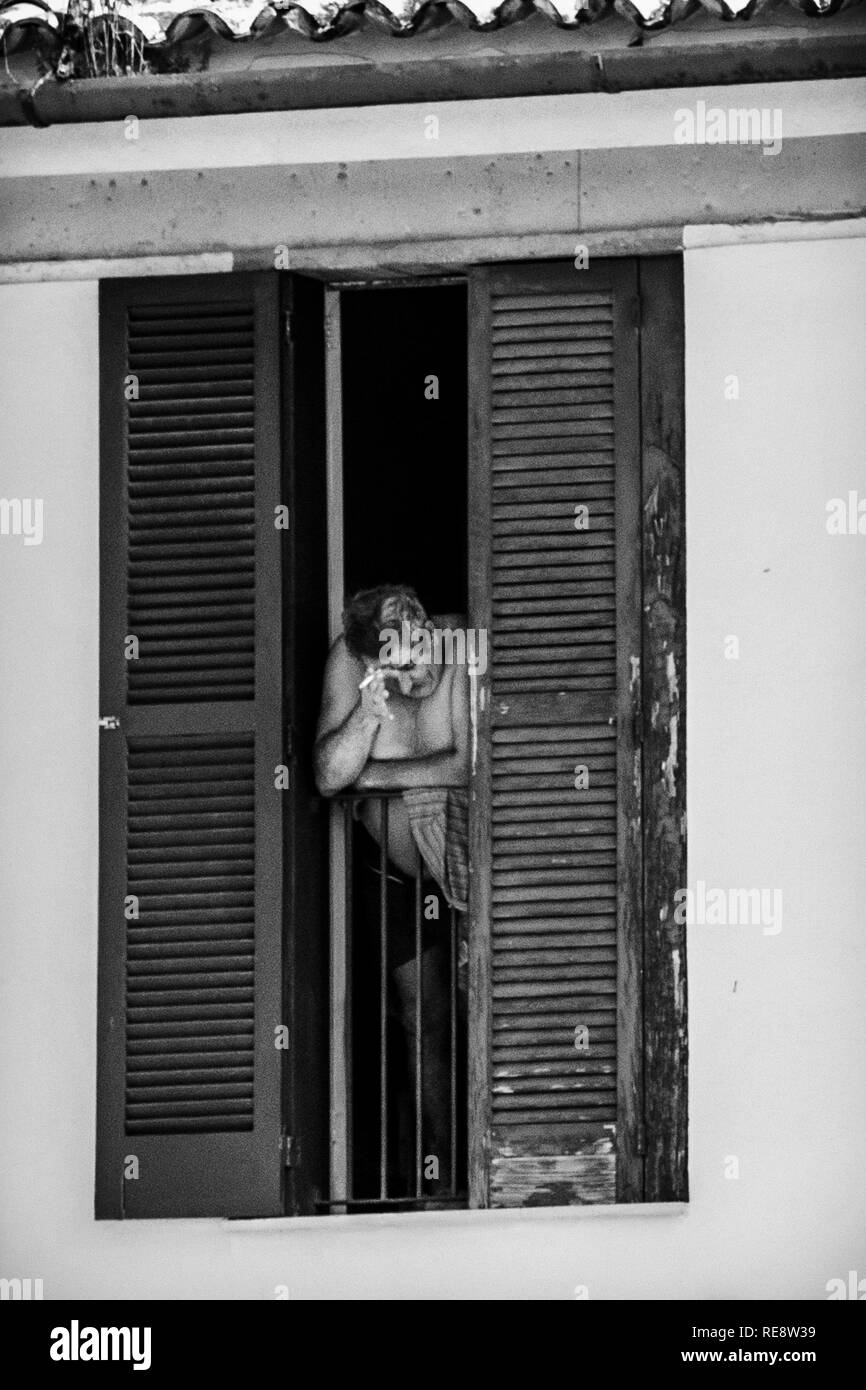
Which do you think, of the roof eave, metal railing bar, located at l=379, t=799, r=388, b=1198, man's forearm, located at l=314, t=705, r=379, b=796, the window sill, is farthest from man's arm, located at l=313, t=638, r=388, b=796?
the roof eave

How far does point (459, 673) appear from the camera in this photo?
11.0m

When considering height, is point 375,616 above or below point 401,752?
above

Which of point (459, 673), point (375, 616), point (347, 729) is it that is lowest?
point (347, 729)

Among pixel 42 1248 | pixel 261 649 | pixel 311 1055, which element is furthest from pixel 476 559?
pixel 42 1248

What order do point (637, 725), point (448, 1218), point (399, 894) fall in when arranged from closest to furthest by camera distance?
point (448, 1218) < point (637, 725) < point (399, 894)

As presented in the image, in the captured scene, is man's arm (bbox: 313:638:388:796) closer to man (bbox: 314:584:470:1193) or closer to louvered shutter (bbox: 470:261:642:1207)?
man (bbox: 314:584:470:1193)

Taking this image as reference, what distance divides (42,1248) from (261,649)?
1657mm

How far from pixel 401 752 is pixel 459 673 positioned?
261 millimetres

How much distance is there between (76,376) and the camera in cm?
1106

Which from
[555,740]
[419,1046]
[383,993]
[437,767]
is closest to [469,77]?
[555,740]

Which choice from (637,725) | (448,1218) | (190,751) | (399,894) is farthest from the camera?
(399,894)

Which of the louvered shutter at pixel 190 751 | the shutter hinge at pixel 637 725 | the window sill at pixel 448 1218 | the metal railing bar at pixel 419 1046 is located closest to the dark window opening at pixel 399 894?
the metal railing bar at pixel 419 1046

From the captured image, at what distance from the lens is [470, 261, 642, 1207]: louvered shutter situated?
10.6 m

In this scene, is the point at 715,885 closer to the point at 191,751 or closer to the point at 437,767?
the point at 437,767
